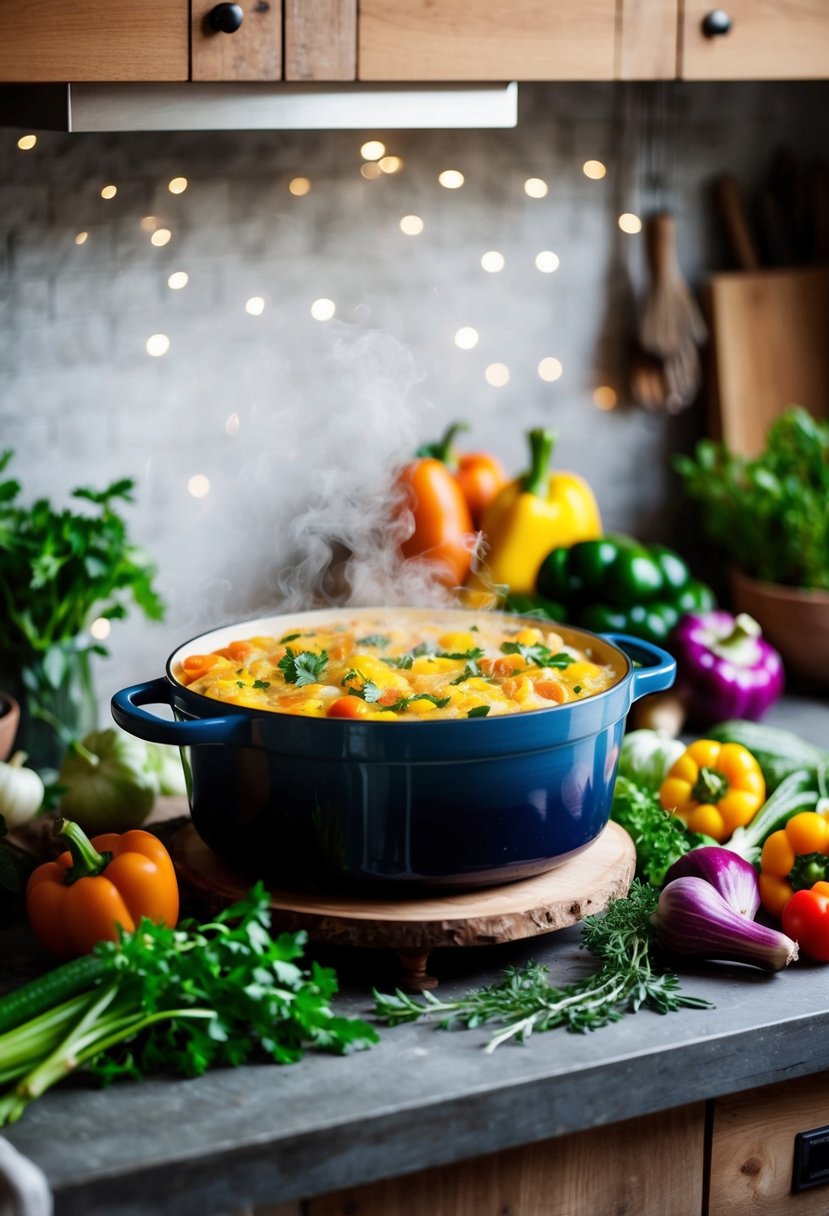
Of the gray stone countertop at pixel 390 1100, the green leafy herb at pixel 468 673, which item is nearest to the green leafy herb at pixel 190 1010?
the gray stone countertop at pixel 390 1100

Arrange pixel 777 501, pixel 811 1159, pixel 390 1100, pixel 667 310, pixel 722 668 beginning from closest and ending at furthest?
1. pixel 390 1100
2. pixel 811 1159
3. pixel 722 668
4. pixel 777 501
5. pixel 667 310

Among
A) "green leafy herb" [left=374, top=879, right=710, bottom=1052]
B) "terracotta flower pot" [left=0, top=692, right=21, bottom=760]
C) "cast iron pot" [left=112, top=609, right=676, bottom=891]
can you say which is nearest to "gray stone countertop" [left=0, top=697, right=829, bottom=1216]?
"green leafy herb" [left=374, top=879, right=710, bottom=1052]

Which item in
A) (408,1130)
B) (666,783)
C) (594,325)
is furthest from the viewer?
(594,325)

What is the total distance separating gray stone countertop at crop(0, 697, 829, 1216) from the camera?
3.28 ft

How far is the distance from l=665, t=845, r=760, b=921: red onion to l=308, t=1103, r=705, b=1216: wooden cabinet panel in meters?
0.19

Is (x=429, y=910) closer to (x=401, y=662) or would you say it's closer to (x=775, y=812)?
(x=401, y=662)

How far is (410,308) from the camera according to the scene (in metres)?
2.01

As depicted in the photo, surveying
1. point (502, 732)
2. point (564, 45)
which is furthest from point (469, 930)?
point (564, 45)

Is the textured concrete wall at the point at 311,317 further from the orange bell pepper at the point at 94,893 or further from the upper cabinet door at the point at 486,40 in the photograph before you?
the orange bell pepper at the point at 94,893

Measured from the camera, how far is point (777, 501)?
1.99 m

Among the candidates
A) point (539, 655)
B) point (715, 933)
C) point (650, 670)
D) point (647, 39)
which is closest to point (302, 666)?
point (539, 655)

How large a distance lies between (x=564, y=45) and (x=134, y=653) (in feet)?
3.08

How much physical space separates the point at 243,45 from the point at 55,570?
0.60 m

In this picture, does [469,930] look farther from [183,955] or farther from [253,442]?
[253,442]
